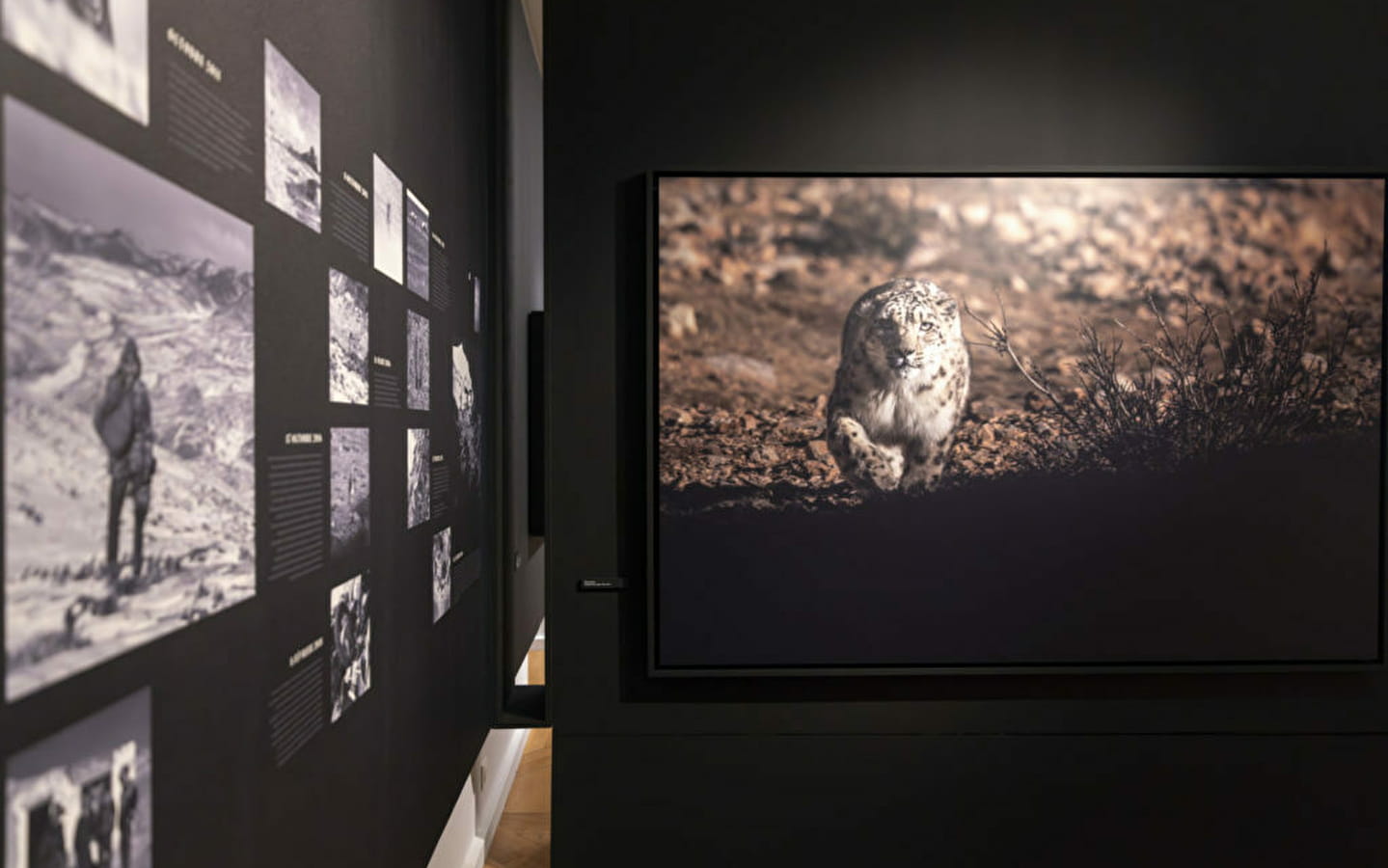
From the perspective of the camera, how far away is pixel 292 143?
987 mm

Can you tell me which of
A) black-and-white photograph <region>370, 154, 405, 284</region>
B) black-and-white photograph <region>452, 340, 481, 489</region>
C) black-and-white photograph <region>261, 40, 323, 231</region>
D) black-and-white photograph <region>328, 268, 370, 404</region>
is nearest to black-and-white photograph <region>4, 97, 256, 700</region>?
black-and-white photograph <region>261, 40, 323, 231</region>

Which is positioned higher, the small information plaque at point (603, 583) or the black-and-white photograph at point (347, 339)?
the black-and-white photograph at point (347, 339)

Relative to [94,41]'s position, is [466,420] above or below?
below

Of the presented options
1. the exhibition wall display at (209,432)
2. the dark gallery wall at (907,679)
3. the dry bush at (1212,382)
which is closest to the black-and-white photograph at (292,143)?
the exhibition wall display at (209,432)

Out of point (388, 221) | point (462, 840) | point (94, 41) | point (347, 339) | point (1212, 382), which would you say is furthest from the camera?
point (462, 840)

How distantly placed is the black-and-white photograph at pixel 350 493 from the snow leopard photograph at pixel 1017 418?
99 centimetres

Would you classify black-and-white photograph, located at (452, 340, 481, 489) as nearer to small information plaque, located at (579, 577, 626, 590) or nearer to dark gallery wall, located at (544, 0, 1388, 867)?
dark gallery wall, located at (544, 0, 1388, 867)

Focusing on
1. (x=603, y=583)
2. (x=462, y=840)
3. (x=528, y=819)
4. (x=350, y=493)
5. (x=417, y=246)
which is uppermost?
(x=417, y=246)

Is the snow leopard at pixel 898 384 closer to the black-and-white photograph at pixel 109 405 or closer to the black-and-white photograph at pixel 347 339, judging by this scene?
the black-and-white photograph at pixel 347 339

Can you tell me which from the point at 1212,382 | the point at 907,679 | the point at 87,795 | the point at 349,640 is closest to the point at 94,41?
the point at 87,795

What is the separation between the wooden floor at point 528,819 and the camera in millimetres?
2537

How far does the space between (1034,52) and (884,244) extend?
27.4 inches

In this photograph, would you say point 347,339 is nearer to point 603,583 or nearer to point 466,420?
point 466,420

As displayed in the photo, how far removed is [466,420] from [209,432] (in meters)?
1.31
